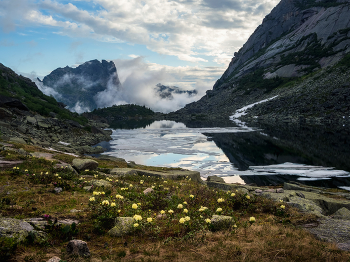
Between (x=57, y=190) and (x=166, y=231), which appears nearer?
(x=166, y=231)

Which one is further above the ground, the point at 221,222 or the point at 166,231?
the point at 221,222

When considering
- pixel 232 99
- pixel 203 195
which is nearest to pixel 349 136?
pixel 203 195

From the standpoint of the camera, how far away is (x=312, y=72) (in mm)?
155875

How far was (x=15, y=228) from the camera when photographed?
20.0ft

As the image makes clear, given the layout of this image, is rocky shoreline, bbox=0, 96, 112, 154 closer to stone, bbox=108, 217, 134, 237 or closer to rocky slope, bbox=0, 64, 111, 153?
rocky slope, bbox=0, 64, 111, 153

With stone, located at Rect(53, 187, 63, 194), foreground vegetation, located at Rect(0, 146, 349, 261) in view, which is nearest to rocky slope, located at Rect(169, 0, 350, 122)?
foreground vegetation, located at Rect(0, 146, 349, 261)

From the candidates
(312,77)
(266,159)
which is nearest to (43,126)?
(266,159)

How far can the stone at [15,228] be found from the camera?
585cm

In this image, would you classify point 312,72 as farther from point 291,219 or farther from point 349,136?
point 291,219

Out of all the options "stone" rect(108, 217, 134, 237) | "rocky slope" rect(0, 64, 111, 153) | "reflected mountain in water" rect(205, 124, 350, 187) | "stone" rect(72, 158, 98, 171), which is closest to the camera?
"stone" rect(108, 217, 134, 237)

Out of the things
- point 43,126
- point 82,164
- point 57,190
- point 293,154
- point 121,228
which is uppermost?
point 43,126

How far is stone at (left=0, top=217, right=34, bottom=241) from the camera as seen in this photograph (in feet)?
19.2

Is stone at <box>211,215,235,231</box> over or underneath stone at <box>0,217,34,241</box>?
underneath

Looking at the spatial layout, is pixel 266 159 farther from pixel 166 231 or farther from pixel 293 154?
pixel 166 231
